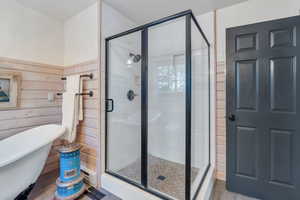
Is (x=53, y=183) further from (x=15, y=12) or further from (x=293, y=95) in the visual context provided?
(x=293, y=95)

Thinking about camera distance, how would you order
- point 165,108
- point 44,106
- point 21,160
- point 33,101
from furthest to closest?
point 165,108
point 44,106
point 33,101
point 21,160

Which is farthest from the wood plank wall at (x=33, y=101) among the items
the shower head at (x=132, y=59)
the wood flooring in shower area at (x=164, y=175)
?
the wood flooring in shower area at (x=164, y=175)

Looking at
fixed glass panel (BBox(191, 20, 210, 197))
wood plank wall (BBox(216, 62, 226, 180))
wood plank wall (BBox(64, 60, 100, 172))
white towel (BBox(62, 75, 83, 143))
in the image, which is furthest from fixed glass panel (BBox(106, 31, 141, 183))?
wood plank wall (BBox(216, 62, 226, 180))

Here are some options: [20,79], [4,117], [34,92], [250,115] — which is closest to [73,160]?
[4,117]

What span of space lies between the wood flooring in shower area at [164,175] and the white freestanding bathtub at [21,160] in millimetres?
910

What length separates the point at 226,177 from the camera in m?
1.79

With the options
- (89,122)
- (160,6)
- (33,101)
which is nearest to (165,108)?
(89,122)

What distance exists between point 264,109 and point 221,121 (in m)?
0.49

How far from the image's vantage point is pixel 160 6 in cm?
193

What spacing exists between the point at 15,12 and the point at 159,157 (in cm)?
280

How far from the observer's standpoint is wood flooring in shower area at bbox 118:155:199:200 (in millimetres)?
1495

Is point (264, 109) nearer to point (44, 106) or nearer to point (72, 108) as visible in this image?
point (72, 108)

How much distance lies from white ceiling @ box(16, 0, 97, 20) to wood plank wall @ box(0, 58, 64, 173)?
73cm

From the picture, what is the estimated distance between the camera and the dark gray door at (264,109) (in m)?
1.48
